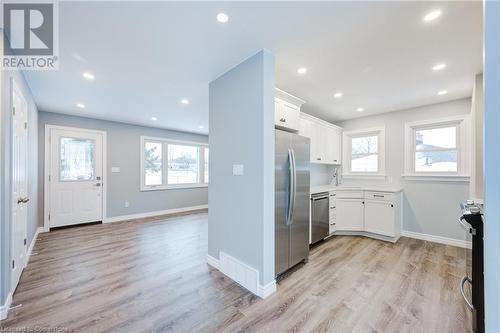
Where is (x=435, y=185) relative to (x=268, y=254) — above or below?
above

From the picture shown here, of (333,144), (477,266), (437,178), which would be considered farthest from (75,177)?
(437,178)

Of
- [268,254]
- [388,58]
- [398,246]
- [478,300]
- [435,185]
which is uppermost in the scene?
[388,58]

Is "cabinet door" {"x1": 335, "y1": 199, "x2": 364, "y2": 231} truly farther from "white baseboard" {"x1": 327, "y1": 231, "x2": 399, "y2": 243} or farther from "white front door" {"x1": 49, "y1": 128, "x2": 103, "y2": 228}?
"white front door" {"x1": 49, "y1": 128, "x2": 103, "y2": 228}

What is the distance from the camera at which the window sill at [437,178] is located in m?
3.48

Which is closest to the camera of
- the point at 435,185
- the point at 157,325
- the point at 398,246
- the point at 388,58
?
the point at 157,325

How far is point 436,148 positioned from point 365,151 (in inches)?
46.0

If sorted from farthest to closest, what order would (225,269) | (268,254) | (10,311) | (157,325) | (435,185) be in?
(435,185) → (225,269) → (268,254) → (10,311) → (157,325)

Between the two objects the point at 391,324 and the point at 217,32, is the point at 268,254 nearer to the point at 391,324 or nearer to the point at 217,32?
the point at 391,324

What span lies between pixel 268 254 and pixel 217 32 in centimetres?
219

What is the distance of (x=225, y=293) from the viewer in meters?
2.14

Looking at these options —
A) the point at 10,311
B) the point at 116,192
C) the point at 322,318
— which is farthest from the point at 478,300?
the point at 116,192

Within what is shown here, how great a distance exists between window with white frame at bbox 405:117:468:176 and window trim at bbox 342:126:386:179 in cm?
40

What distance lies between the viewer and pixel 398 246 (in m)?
3.46

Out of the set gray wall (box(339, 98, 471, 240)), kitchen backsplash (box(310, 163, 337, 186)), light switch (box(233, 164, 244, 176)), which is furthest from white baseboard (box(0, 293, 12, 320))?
gray wall (box(339, 98, 471, 240))
